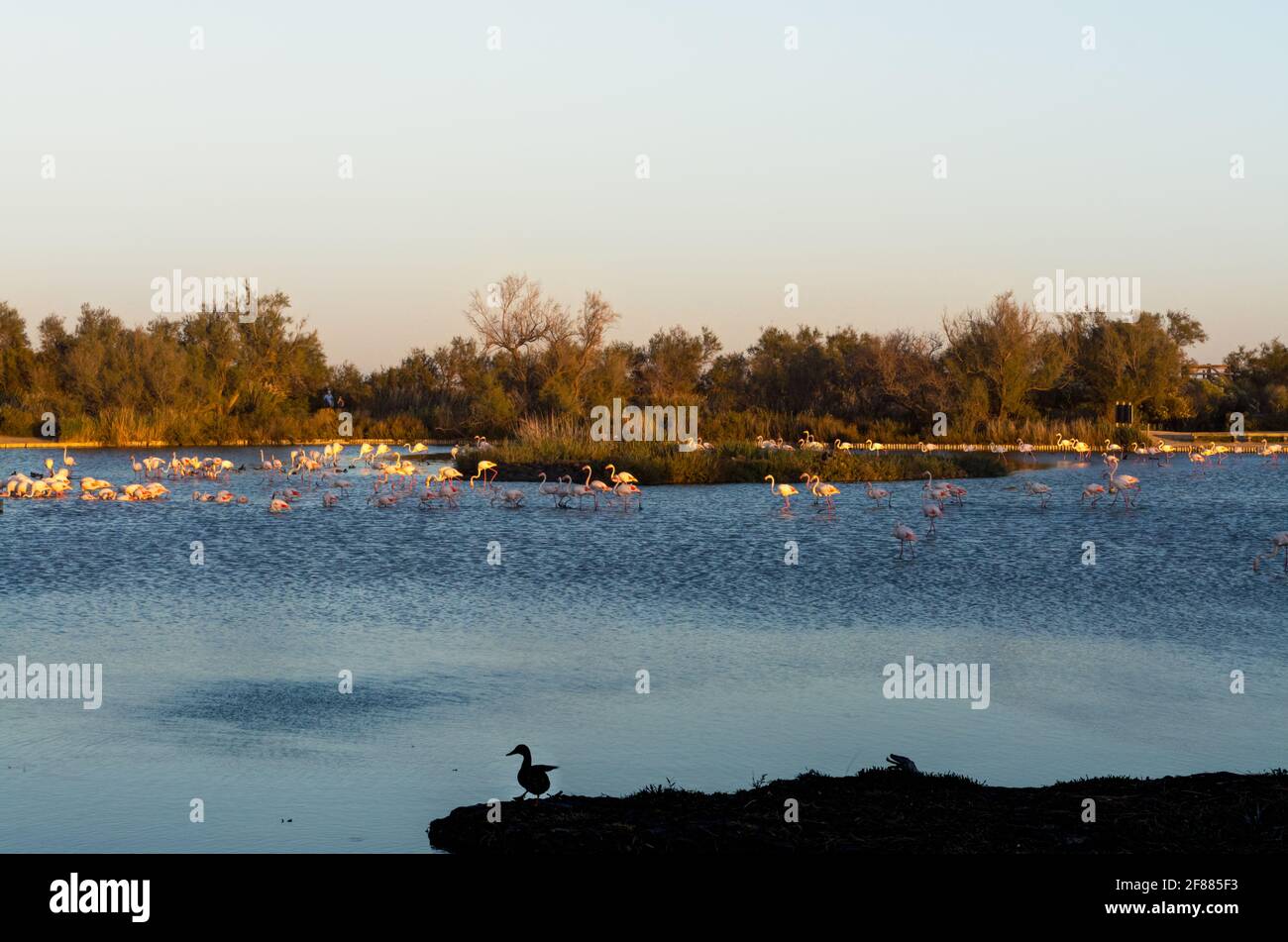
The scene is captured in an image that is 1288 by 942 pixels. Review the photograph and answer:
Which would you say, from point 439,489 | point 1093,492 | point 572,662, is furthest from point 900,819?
point 439,489

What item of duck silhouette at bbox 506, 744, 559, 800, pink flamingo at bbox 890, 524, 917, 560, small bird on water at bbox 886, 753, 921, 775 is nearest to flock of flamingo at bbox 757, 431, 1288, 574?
pink flamingo at bbox 890, 524, 917, 560

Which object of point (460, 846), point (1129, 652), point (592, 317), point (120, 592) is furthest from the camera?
point (592, 317)

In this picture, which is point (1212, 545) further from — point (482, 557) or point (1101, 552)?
point (482, 557)

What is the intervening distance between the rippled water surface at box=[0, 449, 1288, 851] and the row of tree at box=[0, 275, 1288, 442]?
26453 millimetres

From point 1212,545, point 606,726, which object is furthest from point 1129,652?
point 1212,545

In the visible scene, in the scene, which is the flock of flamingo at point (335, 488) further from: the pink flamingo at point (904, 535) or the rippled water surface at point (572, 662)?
the pink flamingo at point (904, 535)

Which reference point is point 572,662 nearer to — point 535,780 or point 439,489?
point 535,780

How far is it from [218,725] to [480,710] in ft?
5.31

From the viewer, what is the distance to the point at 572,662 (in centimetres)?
1074

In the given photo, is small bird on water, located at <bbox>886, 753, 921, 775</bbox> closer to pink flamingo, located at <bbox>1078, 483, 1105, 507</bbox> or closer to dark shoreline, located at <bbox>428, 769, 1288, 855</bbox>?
dark shoreline, located at <bbox>428, 769, 1288, 855</bbox>

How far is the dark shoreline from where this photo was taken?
5988 millimetres

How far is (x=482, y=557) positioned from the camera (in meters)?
17.7

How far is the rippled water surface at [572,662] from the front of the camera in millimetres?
7406

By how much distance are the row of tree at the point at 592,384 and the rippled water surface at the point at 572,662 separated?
1041 inches
